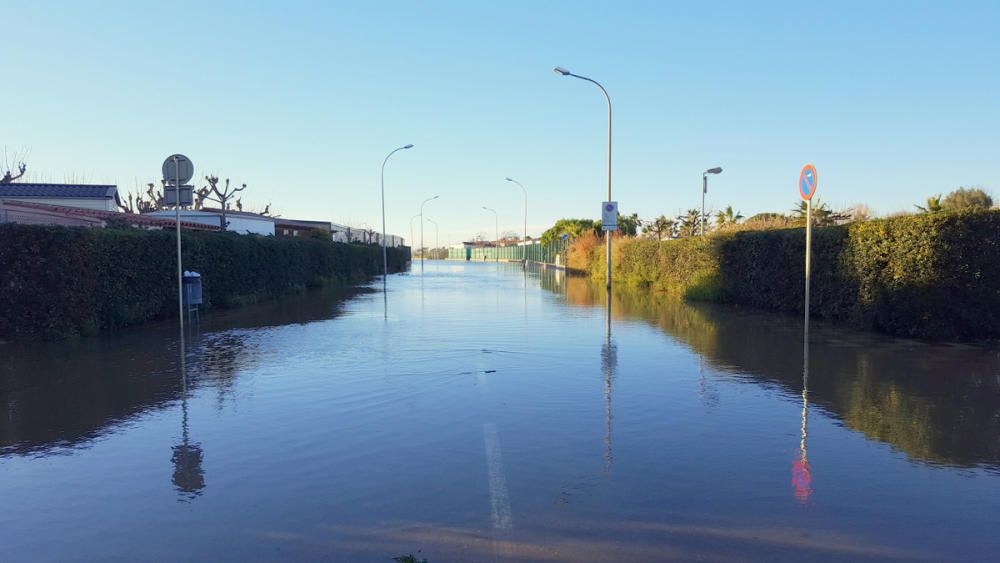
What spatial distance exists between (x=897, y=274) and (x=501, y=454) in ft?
33.7

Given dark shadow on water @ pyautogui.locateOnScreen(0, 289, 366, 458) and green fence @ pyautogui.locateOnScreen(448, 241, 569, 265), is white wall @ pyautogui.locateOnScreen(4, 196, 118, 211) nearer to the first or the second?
dark shadow on water @ pyautogui.locateOnScreen(0, 289, 366, 458)

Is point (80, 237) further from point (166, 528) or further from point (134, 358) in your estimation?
point (166, 528)

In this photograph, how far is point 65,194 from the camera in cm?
3738

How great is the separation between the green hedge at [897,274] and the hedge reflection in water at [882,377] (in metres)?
0.60

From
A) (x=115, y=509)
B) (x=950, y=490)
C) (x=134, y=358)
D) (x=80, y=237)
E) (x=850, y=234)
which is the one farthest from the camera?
(x=850, y=234)

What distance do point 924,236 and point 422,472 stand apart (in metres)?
10.8

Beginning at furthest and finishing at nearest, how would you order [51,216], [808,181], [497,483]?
[51,216], [808,181], [497,483]

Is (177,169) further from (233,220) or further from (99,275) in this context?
(233,220)

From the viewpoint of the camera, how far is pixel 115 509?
481 centimetres

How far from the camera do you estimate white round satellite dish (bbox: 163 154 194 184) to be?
46.2ft

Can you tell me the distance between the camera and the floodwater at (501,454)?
4309mm

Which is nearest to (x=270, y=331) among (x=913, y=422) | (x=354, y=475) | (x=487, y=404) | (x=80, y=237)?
(x=80, y=237)

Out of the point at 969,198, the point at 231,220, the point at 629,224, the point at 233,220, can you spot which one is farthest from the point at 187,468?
the point at 629,224

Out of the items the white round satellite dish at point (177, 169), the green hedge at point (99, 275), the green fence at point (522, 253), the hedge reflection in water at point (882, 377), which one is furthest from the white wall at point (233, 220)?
the hedge reflection in water at point (882, 377)
